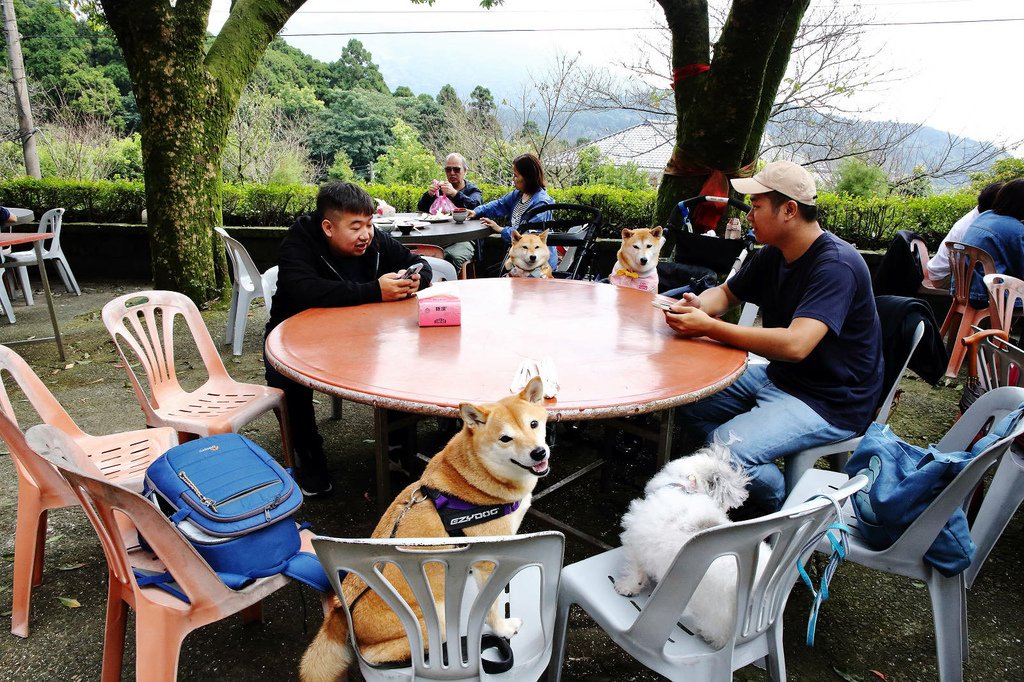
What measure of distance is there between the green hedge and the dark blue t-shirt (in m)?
5.58

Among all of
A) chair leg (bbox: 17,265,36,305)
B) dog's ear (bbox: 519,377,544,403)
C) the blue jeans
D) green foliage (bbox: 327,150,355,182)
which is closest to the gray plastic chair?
the blue jeans

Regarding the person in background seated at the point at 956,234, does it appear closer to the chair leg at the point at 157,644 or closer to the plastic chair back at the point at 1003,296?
the plastic chair back at the point at 1003,296

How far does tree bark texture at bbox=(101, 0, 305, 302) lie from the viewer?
6.00 meters

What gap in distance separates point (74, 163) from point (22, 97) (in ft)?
9.63

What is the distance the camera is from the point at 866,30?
1316 cm

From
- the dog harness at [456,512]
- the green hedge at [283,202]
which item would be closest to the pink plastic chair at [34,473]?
the dog harness at [456,512]

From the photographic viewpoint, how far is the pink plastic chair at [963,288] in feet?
15.4

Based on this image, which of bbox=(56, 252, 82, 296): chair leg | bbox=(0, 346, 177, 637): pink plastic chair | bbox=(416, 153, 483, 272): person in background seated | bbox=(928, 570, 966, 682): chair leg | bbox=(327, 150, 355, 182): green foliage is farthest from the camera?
bbox=(327, 150, 355, 182): green foliage

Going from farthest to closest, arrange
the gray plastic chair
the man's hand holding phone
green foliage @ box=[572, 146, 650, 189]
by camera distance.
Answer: green foliage @ box=[572, 146, 650, 189], the man's hand holding phone, the gray plastic chair

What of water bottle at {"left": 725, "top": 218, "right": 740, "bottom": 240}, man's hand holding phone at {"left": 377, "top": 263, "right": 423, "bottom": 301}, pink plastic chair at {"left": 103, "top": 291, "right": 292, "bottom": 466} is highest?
water bottle at {"left": 725, "top": 218, "right": 740, "bottom": 240}

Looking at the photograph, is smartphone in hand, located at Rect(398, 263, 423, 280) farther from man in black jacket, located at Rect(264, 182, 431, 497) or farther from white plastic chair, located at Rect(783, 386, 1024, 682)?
white plastic chair, located at Rect(783, 386, 1024, 682)

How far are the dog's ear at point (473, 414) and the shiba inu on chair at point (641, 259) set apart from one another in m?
2.95

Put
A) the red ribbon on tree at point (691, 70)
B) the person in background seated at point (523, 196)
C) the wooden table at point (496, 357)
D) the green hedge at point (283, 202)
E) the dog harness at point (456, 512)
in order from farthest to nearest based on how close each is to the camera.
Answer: the green hedge at point (283, 202) → the person in background seated at point (523, 196) → the red ribbon on tree at point (691, 70) → the wooden table at point (496, 357) → the dog harness at point (456, 512)

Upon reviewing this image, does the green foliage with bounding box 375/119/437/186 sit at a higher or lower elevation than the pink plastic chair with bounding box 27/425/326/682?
higher
